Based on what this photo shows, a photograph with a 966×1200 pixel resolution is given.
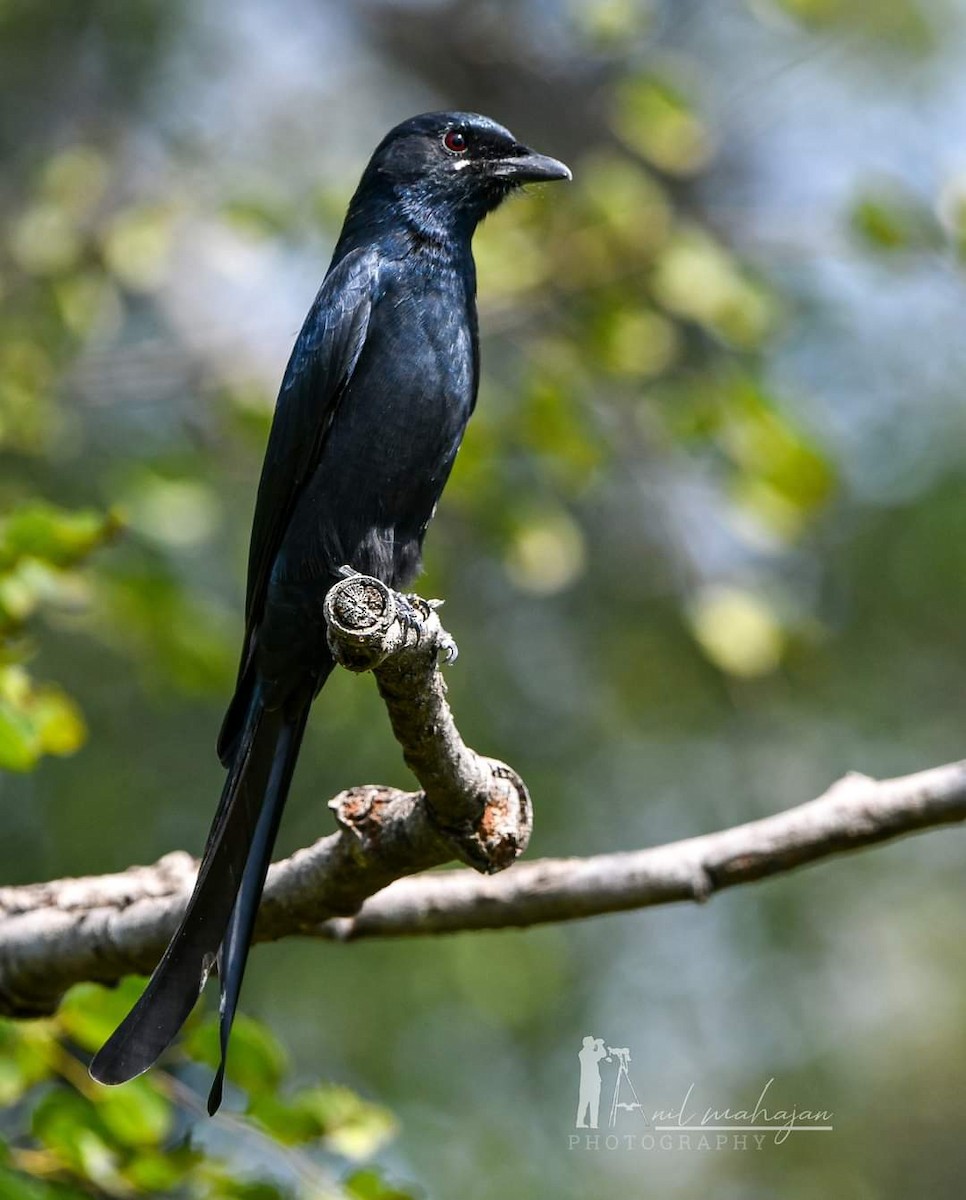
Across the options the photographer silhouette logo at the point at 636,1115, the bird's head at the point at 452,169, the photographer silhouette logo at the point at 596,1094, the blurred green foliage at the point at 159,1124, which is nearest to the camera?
the blurred green foliage at the point at 159,1124

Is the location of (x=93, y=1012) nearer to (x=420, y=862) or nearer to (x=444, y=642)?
(x=420, y=862)

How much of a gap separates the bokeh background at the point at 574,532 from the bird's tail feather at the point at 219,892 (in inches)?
24.9

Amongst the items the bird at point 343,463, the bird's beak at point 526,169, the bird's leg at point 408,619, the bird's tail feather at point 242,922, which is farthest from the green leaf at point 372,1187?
the bird's beak at point 526,169

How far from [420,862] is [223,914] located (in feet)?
1.62

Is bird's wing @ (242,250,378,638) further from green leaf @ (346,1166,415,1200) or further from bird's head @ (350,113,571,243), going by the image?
green leaf @ (346,1166,415,1200)

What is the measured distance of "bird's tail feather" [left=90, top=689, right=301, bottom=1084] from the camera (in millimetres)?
2662

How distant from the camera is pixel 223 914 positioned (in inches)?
114

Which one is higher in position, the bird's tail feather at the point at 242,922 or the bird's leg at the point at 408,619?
the bird's leg at the point at 408,619

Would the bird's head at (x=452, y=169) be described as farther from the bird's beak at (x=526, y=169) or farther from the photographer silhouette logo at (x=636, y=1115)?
the photographer silhouette logo at (x=636, y=1115)

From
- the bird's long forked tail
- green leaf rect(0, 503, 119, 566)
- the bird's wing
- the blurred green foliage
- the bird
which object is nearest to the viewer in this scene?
the blurred green foliage

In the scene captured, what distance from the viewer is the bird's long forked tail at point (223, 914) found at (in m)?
2.66

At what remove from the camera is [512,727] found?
6742 mm

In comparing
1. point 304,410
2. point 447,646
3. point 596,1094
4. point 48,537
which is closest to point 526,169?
point 304,410

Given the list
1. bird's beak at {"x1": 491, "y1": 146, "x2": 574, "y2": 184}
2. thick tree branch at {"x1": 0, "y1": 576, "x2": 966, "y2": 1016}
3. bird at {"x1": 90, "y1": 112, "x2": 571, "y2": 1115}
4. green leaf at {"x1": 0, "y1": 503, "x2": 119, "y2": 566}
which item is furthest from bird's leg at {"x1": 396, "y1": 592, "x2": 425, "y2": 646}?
bird's beak at {"x1": 491, "y1": 146, "x2": 574, "y2": 184}
